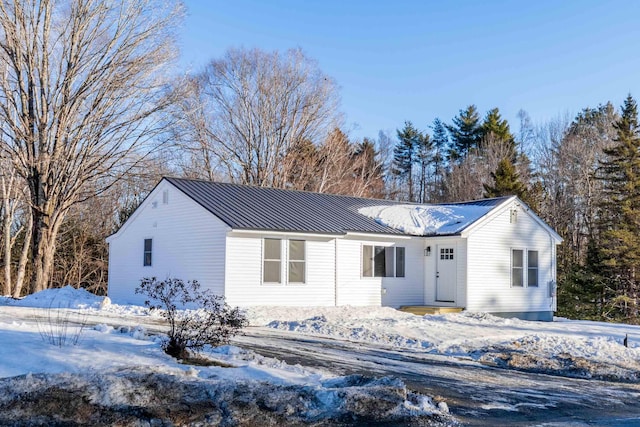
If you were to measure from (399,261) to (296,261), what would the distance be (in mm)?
4583

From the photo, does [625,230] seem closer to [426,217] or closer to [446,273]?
[426,217]

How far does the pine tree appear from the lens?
31.8 metres

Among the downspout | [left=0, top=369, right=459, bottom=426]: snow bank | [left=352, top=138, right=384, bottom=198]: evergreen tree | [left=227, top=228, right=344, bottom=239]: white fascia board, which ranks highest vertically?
[left=352, top=138, right=384, bottom=198]: evergreen tree

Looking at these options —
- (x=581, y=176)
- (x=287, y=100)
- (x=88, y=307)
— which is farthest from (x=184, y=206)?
(x=581, y=176)

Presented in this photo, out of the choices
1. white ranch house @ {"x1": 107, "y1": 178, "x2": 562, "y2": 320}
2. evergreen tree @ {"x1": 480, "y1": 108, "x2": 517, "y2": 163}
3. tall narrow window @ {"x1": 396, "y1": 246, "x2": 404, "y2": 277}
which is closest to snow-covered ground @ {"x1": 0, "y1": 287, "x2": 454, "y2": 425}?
white ranch house @ {"x1": 107, "y1": 178, "x2": 562, "y2": 320}

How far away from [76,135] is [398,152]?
38.2 meters

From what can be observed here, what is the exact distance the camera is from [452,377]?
11.1 metres

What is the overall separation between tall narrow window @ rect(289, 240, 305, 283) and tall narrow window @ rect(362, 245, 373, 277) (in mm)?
2649

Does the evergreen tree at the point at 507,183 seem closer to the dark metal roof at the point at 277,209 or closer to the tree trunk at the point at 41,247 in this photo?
the dark metal roof at the point at 277,209

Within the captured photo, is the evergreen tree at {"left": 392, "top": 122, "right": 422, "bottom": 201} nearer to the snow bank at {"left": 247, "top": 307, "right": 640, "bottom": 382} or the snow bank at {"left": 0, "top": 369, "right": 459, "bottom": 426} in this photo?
the snow bank at {"left": 247, "top": 307, "right": 640, "bottom": 382}

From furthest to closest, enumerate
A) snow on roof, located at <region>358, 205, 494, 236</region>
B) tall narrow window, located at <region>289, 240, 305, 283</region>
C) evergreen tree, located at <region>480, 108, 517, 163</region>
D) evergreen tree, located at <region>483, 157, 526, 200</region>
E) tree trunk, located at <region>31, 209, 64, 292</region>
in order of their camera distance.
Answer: evergreen tree, located at <region>480, 108, 517, 163</region> < evergreen tree, located at <region>483, 157, 526, 200</region> < tree trunk, located at <region>31, 209, 64, 292</region> < snow on roof, located at <region>358, 205, 494, 236</region> < tall narrow window, located at <region>289, 240, 305, 283</region>

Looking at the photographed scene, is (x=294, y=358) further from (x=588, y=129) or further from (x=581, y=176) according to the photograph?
(x=588, y=129)

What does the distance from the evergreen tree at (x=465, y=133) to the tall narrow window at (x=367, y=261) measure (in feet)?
116

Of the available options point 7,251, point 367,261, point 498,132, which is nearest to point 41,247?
point 7,251
